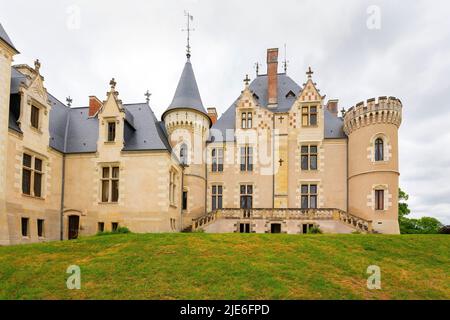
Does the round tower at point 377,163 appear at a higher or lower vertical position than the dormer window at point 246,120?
lower

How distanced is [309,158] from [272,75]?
8367 millimetres

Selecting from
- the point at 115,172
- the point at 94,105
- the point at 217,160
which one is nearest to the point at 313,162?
the point at 217,160

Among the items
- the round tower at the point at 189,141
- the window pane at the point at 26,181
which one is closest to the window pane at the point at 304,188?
the round tower at the point at 189,141

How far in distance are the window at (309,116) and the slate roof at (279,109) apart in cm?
127

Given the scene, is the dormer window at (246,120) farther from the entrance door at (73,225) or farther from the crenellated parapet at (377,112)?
the entrance door at (73,225)

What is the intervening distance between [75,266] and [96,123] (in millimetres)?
18017

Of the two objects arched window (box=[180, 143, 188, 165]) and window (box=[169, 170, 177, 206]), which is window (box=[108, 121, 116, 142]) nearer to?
window (box=[169, 170, 177, 206])

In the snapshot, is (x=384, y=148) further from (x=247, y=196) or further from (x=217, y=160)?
(x=217, y=160)

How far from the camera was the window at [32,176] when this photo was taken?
73.1 feet

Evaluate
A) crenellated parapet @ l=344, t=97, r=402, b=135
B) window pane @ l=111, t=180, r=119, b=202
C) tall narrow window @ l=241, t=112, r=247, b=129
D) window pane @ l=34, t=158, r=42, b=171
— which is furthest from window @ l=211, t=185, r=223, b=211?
window pane @ l=34, t=158, r=42, b=171

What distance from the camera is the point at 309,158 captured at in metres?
30.5

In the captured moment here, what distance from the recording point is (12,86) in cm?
2236
